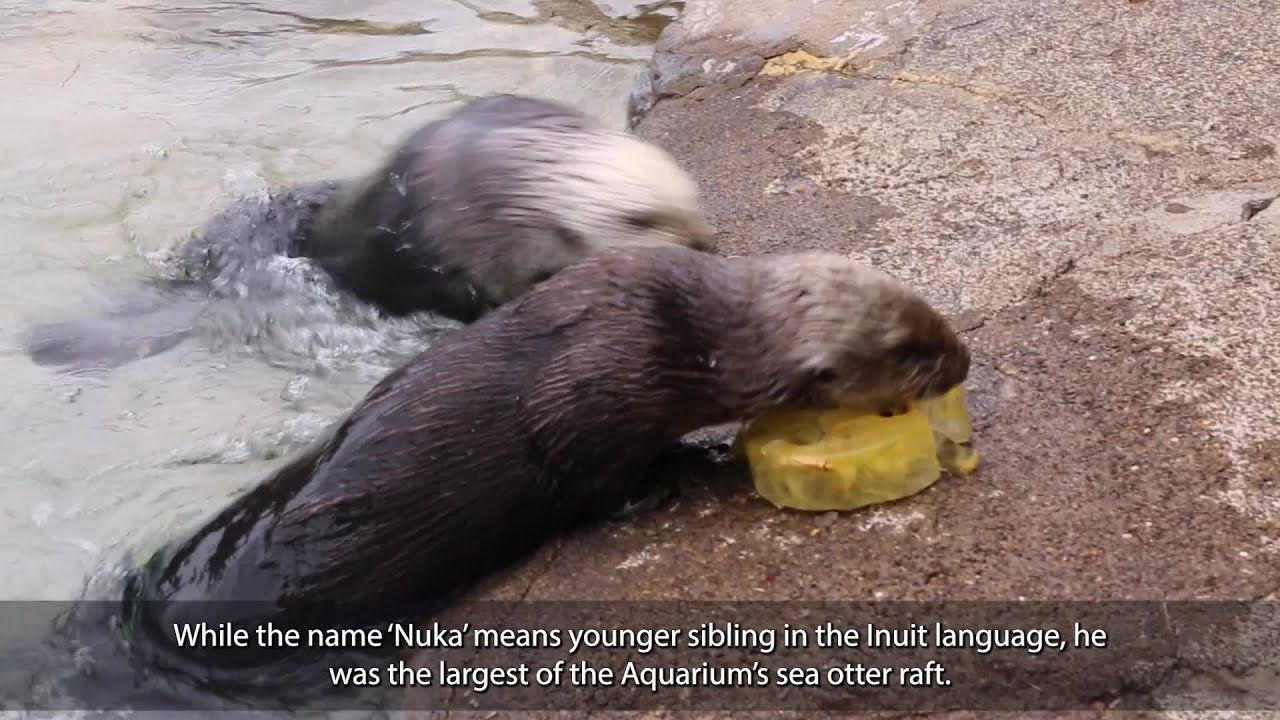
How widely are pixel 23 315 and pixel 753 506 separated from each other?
295cm

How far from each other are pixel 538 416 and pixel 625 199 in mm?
1132

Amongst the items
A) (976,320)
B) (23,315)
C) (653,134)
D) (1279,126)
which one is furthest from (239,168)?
(1279,126)

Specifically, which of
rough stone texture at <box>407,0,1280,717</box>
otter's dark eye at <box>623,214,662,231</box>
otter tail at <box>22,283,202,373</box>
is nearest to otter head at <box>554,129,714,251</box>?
otter's dark eye at <box>623,214,662,231</box>

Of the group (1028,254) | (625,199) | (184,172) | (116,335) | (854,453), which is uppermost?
(625,199)

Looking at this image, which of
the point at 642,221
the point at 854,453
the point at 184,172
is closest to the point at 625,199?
the point at 642,221

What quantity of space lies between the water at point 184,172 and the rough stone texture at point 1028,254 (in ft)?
4.03

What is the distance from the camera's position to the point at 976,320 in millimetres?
3576

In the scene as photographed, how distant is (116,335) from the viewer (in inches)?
176

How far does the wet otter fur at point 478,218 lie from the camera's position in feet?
12.7

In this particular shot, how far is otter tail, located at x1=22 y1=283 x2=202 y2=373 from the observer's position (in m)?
4.34

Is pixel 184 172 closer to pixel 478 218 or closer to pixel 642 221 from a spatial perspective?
pixel 478 218

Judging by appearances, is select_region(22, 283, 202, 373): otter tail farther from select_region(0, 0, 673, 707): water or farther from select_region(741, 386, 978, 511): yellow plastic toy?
select_region(741, 386, 978, 511): yellow plastic toy

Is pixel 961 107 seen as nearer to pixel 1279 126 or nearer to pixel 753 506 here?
pixel 1279 126

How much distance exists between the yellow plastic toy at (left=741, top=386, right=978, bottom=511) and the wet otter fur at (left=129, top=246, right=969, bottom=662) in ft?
0.17
